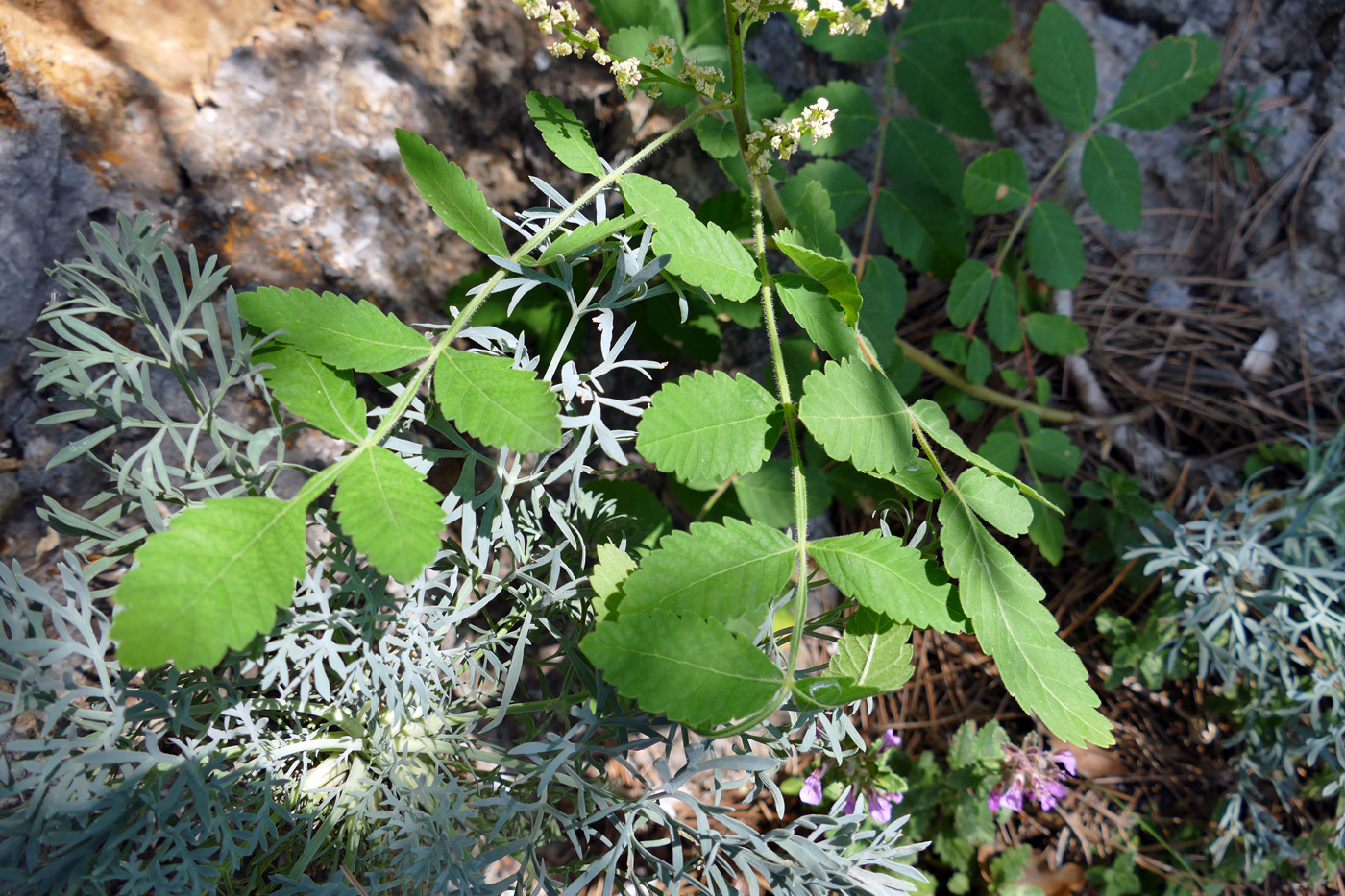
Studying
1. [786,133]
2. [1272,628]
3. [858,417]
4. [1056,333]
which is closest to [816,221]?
[786,133]

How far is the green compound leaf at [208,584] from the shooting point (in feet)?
2.48

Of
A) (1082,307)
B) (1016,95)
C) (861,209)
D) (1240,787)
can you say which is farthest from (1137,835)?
(1016,95)

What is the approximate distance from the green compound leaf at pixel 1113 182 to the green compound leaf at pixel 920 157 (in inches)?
16.4

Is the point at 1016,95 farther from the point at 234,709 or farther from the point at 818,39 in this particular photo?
the point at 234,709

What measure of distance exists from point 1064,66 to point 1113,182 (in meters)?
0.36

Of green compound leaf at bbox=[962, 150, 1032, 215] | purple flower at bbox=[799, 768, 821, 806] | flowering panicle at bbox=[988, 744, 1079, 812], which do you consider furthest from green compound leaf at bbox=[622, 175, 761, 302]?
flowering panicle at bbox=[988, 744, 1079, 812]

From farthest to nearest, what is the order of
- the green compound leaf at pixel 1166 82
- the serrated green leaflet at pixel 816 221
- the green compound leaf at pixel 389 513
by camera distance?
the green compound leaf at pixel 1166 82 → the serrated green leaflet at pixel 816 221 → the green compound leaf at pixel 389 513

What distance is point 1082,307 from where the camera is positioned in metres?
2.82

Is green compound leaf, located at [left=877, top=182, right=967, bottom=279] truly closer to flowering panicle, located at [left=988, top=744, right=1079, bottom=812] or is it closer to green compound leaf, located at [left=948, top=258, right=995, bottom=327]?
green compound leaf, located at [left=948, top=258, right=995, bottom=327]

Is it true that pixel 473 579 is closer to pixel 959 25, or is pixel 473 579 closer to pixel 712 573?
pixel 712 573

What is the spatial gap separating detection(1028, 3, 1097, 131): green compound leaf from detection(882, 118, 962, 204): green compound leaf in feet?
1.23

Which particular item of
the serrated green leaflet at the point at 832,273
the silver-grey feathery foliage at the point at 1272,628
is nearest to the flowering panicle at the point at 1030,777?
the silver-grey feathery foliage at the point at 1272,628

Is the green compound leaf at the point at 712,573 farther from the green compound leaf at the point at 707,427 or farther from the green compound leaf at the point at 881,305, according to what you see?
the green compound leaf at the point at 881,305

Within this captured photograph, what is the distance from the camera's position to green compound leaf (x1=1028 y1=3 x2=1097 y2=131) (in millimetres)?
2000
